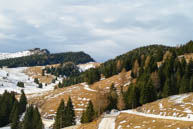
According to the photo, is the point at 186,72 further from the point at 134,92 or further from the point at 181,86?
the point at 134,92

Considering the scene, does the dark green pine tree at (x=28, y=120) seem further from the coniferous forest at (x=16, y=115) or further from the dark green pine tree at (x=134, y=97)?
the dark green pine tree at (x=134, y=97)

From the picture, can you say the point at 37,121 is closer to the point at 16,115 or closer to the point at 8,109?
the point at 16,115

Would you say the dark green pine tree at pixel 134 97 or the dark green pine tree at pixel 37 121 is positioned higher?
the dark green pine tree at pixel 134 97

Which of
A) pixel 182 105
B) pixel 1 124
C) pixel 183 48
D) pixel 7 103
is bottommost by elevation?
pixel 1 124

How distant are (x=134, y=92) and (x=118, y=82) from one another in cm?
5301

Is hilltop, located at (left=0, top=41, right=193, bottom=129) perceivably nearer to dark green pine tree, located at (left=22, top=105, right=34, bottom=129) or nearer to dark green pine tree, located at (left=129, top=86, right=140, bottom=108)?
dark green pine tree, located at (left=129, top=86, right=140, bottom=108)

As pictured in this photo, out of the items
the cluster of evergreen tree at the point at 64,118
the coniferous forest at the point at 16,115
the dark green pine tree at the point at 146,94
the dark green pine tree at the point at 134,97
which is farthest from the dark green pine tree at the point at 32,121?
the dark green pine tree at the point at 146,94

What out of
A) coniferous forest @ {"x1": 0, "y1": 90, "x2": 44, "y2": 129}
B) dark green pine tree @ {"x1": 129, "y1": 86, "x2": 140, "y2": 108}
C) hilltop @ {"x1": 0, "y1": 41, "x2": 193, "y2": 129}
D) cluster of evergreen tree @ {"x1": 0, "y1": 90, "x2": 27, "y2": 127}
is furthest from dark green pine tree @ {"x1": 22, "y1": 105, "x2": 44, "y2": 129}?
dark green pine tree @ {"x1": 129, "y1": 86, "x2": 140, "y2": 108}

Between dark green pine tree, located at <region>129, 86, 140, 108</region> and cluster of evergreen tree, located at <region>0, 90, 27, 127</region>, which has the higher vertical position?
dark green pine tree, located at <region>129, 86, 140, 108</region>

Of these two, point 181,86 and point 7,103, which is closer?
point 181,86

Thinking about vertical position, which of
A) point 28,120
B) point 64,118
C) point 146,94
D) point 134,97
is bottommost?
point 28,120

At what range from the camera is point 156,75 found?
94.2 meters

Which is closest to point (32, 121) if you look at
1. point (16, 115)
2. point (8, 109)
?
point (16, 115)

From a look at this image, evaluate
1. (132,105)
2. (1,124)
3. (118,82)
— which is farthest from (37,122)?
(118,82)
